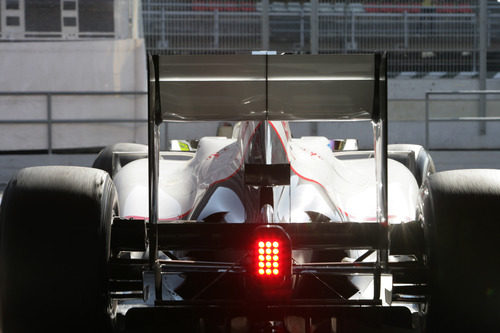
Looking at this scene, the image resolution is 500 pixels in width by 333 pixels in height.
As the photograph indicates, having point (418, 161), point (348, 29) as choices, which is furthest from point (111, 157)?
point (348, 29)

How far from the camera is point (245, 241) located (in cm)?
283

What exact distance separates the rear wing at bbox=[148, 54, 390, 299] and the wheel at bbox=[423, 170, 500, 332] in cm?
22

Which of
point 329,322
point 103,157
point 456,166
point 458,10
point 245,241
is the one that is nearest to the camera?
point 245,241

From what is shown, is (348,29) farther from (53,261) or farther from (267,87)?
(53,261)

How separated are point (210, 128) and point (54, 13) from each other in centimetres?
321

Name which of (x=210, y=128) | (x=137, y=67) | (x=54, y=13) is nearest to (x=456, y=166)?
(x=210, y=128)

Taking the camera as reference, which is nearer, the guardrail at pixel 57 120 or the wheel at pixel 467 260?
the wheel at pixel 467 260

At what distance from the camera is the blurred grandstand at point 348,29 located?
1345cm

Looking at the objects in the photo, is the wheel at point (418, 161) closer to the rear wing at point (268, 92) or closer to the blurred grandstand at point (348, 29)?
the rear wing at point (268, 92)

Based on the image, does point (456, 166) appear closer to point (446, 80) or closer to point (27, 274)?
point (446, 80)

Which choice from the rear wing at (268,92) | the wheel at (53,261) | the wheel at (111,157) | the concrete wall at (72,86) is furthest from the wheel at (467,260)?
the concrete wall at (72,86)

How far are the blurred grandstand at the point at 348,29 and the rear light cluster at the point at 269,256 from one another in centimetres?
1092

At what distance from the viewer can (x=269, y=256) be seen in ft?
8.81

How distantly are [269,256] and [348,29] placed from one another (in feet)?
37.6
